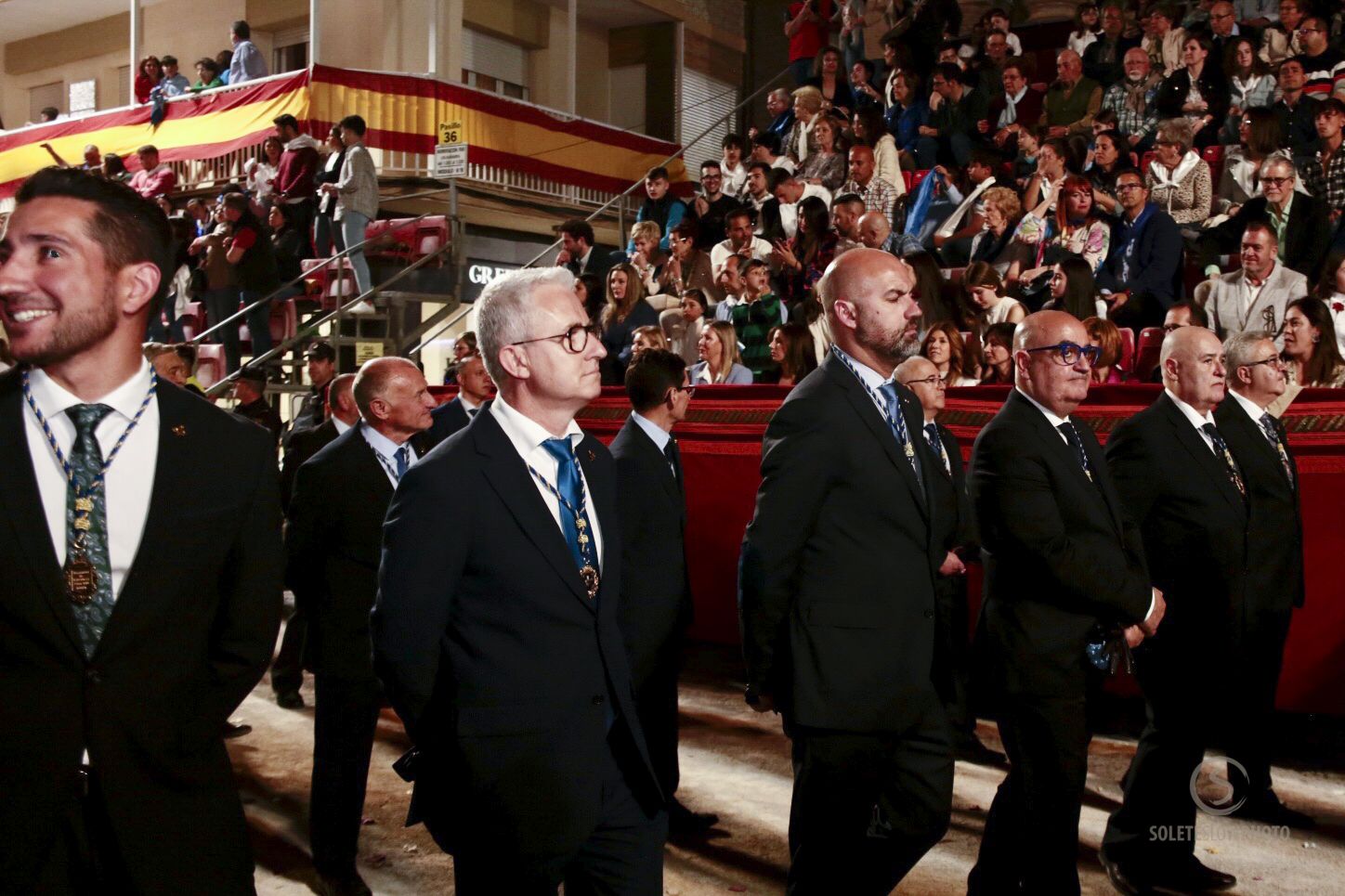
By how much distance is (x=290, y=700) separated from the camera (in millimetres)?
7172

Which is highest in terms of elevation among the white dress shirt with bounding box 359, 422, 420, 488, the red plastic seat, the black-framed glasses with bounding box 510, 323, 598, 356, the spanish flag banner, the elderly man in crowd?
the spanish flag banner

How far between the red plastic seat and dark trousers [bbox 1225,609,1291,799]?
3.11 meters

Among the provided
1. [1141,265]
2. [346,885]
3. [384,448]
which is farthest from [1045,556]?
[1141,265]

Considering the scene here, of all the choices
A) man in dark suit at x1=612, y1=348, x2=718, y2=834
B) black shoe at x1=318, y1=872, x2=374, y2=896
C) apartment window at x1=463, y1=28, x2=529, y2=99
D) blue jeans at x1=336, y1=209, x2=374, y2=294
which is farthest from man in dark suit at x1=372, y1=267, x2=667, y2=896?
apartment window at x1=463, y1=28, x2=529, y2=99

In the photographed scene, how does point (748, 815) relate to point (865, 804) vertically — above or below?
below

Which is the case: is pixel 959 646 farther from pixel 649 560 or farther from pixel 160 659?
pixel 160 659

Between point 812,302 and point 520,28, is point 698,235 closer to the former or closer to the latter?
point 812,302

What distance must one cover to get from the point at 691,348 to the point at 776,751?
4.23m

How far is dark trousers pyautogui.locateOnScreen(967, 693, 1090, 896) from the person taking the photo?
3.76 meters

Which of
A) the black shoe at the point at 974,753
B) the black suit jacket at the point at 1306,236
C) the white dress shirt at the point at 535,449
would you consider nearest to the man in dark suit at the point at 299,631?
the black shoe at the point at 974,753

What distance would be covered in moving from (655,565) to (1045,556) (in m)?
1.55

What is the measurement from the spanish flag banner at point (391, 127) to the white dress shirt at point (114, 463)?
44.4 ft

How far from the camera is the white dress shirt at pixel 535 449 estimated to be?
9.31ft

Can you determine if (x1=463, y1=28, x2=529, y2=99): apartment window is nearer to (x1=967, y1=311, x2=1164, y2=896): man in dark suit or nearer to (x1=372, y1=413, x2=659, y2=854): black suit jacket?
(x1=967, y1=311, x2=1164, y2=896): man in dark suit
